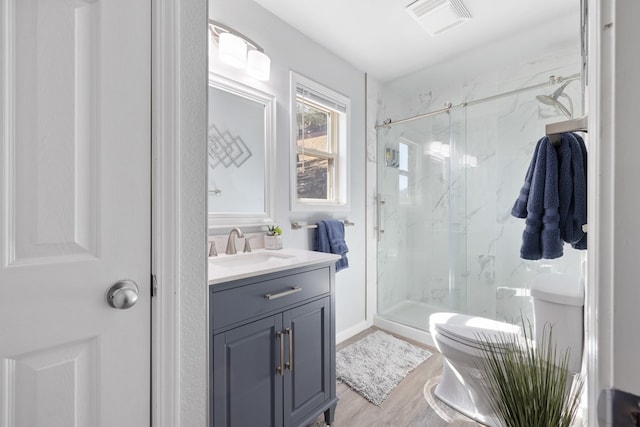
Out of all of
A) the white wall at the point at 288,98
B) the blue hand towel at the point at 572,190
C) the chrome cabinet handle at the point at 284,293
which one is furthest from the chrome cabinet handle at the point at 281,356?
the blue hand towel at the point at 572,190

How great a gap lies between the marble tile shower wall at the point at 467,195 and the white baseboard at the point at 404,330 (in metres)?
0.20

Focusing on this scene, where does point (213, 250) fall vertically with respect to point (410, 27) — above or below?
below

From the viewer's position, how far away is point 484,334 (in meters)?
1.50

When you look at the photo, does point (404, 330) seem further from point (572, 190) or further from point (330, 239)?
point (572, 190)

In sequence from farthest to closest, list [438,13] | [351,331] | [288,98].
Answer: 1. [351,331]
2. [288,98]
3. [438,13]

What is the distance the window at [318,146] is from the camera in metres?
2.12

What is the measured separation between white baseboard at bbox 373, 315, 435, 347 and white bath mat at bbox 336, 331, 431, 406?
3.9 inches

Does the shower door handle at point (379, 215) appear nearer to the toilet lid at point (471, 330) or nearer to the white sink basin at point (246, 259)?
the toilet lid at point (471, 330)

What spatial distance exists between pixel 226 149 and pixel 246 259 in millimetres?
645

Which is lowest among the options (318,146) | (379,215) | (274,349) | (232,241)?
(274,349)

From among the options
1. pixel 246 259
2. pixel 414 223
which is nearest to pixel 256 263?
pixel 246 259
